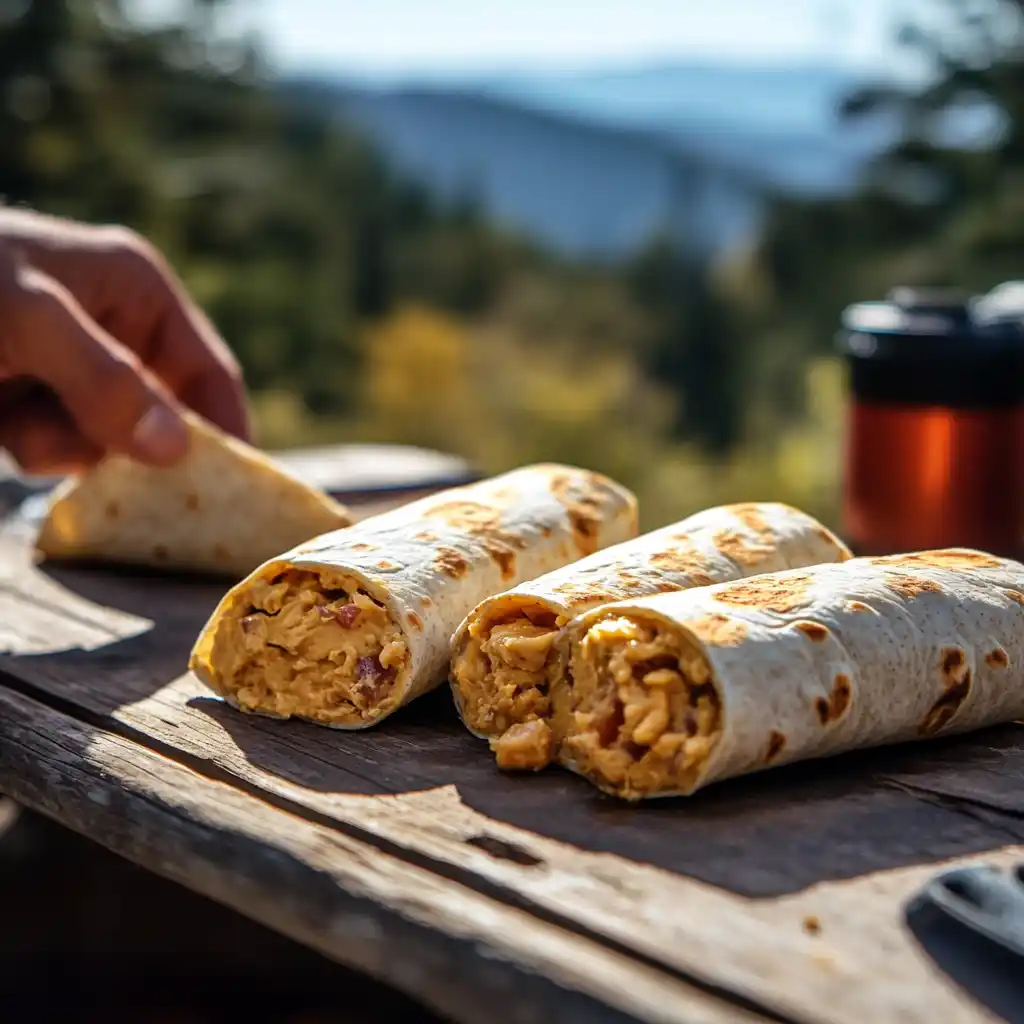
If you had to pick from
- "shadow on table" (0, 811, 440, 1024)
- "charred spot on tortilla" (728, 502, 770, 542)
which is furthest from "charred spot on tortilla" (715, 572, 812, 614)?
"shadow on table" (0, 811, 440, 1024)

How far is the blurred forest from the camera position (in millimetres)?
15570

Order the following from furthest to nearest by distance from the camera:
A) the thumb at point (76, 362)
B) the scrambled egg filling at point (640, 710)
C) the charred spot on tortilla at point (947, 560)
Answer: the thumb at point (76, 362), the charred spot on tortilla at point (947, 560), the scrambled egg filling at point (640, 710)

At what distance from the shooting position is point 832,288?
19.8m

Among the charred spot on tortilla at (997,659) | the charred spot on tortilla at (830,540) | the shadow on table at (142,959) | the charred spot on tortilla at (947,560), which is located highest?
the charred spot on tortilla at (947,560)

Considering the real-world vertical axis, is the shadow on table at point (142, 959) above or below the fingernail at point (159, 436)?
below

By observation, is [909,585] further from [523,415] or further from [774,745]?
[523,415]

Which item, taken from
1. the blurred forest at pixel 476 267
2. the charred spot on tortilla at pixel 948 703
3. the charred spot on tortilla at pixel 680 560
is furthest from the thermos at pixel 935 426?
the blurred forest at pixel 476 267

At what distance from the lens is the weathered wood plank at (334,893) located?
1.39 metres

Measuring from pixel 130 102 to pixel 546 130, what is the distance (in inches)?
546

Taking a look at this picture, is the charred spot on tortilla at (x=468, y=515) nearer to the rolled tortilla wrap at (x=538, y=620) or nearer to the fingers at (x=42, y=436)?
the rolled tortilla wrap at (x=538, y=620)

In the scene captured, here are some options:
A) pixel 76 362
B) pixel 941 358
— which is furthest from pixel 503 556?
pixel 941 358

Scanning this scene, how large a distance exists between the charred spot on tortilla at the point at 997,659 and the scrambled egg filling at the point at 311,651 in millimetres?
871

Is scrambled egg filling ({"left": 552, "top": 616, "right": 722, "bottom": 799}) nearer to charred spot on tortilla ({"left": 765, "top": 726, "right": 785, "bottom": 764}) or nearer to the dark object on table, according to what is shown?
charred spot on tortilla ({"left": 765, "top": 726, "right": 785, "bottom": 764})

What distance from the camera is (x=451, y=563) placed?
2406mm
